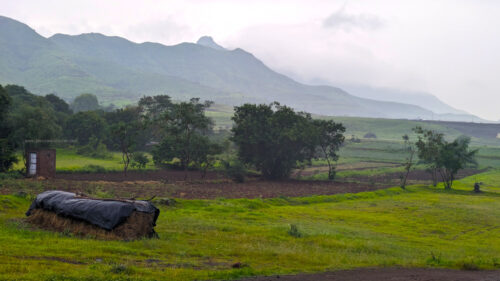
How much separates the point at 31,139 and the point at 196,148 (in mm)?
30967

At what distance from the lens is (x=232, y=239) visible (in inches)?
1154

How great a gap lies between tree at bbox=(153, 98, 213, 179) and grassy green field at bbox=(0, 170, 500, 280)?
1241 inches

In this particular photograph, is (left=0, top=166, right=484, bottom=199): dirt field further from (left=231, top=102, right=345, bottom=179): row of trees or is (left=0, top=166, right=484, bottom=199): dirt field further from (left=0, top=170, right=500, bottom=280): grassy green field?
(left=0, top=170, right=500, bottom=280): grassy green field

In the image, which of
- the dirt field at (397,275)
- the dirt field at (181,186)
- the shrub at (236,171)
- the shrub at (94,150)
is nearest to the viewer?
the dirt field at (397,275)

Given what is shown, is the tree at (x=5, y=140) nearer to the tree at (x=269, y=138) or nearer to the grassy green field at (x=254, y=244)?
the grassy green field at (x=254, y=244)

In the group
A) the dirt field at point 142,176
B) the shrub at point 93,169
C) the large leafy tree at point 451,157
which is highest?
the large leafy tree at point 451,157

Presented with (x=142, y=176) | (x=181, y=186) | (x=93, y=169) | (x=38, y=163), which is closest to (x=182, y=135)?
(x=142, y=176)

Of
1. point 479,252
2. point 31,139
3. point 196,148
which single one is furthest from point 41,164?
point 479,252

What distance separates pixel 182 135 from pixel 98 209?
214ft

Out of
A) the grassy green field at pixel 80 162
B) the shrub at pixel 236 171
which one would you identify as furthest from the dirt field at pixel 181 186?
the grassy green field at pixel 80 162

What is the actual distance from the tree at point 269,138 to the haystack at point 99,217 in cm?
6488

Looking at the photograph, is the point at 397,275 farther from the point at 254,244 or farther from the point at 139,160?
the point at 139,160

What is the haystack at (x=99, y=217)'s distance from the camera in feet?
83.1

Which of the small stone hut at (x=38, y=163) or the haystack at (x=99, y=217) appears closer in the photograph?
the haystack at (x=99, y=217)
